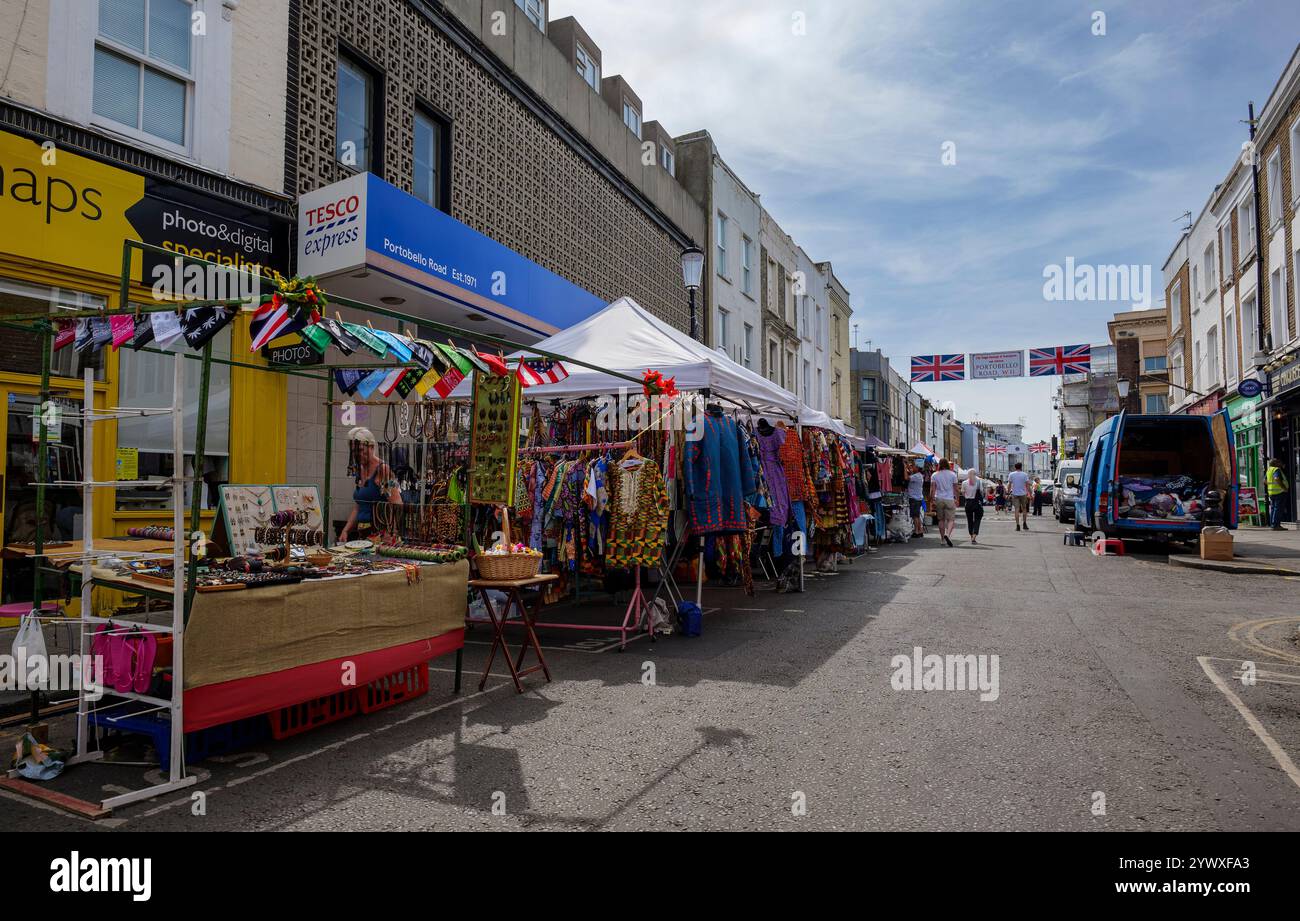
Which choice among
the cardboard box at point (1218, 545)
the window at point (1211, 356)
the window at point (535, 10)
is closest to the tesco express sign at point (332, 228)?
the window at point (535, 10)

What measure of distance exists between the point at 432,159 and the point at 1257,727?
40.1 feet

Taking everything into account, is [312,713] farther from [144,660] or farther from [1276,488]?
[1276,488]

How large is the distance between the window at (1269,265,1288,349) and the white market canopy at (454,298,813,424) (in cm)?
1901

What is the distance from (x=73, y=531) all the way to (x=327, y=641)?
4.95 meters

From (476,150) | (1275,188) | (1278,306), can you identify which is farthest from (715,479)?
(1275,188)

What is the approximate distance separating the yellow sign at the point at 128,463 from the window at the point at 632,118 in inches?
573

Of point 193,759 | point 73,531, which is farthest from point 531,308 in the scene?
point 193,759

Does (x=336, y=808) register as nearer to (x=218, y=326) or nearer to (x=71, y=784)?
(x=71, y=784)

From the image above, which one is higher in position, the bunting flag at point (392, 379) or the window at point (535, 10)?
the window at point (535, 10)

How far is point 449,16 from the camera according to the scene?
12250 millimetres

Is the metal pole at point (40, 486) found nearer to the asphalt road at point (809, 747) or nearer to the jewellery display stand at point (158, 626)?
the jewellery display stand at point (158, 626)

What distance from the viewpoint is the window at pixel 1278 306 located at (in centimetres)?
2112

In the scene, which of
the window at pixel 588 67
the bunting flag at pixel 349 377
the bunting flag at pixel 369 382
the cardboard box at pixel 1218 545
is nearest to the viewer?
the bunting flag at pixel 369 382

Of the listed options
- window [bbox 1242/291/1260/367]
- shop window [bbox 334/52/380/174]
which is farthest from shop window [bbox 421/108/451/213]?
window [bbox 1242/291/1260/367]
